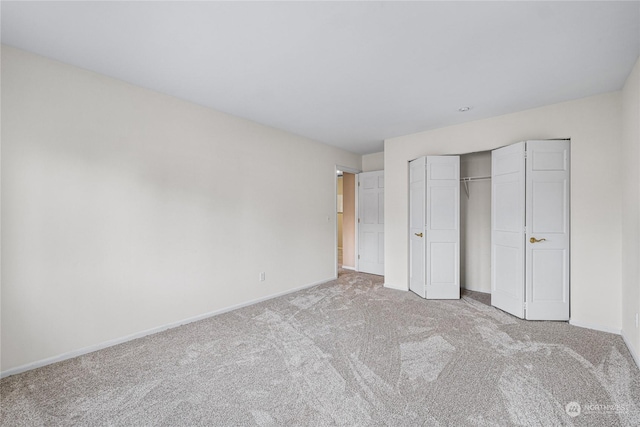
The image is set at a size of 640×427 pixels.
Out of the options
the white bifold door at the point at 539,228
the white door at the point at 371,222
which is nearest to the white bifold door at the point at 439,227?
the white bifold door at the point at 539,228

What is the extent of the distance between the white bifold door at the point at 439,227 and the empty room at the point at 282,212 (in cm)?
3

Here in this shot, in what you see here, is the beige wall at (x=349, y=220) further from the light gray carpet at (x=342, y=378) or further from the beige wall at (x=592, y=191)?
the beige wall at (x=592, y=191)

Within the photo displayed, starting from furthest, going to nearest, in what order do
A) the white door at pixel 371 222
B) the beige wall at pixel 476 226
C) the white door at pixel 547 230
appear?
1. the white door at pixel 371 222
2. the beige wall at pixel 476 226
3. the white door at pixel 547 230

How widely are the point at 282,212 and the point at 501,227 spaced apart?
3.00m

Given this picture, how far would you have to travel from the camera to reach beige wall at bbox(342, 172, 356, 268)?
20.0 ft

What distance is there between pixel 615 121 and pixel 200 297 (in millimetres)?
4902

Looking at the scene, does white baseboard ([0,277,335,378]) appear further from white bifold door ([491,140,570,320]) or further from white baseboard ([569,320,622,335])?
white baseboard ([569,320,622,335])

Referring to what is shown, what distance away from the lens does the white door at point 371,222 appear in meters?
5.55

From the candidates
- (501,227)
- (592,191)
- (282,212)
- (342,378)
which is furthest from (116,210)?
(592,191)

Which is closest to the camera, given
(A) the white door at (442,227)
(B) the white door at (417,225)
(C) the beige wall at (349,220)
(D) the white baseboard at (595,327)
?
(D) the white baseboard at (595,327)

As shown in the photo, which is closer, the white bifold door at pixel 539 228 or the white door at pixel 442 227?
the white bifold door at pixel 539 228

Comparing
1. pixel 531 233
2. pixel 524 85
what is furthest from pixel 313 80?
pixel 531 233

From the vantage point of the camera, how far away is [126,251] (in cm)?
271

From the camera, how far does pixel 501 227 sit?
3588 millimetres
